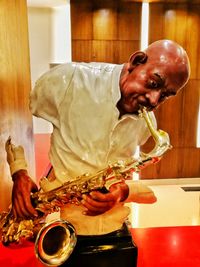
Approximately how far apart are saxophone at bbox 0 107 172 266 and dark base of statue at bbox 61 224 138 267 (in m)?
0.06

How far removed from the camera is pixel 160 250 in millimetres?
884

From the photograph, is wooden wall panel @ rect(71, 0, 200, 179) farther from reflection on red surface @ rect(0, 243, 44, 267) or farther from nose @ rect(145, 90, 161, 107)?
nose @ rect(145, 90, 161, 107)

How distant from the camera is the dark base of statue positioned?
0.68 meters

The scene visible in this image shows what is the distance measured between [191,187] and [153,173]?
0.55 m

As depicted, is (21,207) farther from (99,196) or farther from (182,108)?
(182,108)

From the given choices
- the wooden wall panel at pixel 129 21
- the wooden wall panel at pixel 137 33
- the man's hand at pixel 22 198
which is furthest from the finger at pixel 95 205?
the wooden wall panel at pixel 129 21

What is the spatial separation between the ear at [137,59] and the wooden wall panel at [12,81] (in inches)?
16.0

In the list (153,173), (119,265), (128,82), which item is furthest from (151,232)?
(153,173)

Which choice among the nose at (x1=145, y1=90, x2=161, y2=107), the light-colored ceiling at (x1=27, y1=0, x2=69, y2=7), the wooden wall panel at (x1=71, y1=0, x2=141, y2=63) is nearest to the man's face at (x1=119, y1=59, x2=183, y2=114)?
the nose at (x1=145, y1=90, x2=161, y2=107)

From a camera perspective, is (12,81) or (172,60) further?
(12,81)

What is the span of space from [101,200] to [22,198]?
18 cm

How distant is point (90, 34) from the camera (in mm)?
3080

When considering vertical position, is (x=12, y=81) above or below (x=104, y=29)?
below

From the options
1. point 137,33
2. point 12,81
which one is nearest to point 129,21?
point 137,33
